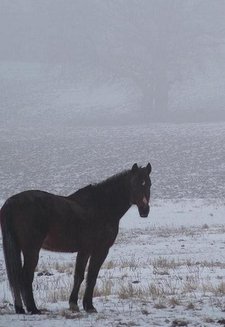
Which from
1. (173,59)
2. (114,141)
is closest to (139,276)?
(114,141)

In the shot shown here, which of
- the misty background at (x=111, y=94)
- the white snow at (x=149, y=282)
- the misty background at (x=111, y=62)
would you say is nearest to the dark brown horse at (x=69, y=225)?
the white snow at (x=149, y=282)

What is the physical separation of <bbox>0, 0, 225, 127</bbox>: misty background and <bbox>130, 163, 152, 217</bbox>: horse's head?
42.6 meters

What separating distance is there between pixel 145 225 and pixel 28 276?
41.7 feet

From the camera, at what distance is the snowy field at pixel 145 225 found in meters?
7.33

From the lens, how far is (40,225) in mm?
6996

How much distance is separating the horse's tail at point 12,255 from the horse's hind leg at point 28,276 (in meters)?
0.06

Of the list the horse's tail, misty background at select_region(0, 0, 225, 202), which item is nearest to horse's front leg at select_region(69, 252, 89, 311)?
the horse's tail

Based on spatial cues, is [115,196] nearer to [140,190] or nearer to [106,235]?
[140,190]

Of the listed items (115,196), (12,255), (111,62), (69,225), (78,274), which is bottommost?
(78,274)

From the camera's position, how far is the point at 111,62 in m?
53.8

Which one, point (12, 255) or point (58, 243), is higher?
point (58, 243)

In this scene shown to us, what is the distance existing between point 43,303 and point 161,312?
5.53ft

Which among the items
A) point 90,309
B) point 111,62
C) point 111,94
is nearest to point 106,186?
point 90,309

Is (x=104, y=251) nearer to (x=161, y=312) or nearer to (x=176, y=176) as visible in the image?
(x=161, y=312)
